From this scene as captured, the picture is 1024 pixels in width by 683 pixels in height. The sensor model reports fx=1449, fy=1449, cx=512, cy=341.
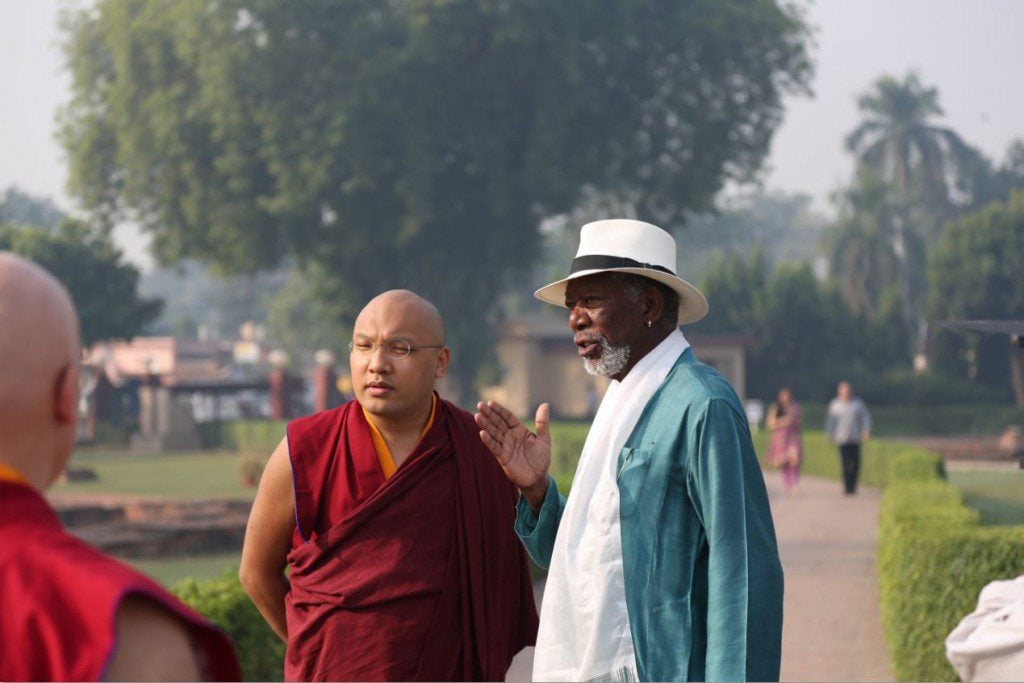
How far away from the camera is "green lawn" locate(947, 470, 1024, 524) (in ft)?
51.7

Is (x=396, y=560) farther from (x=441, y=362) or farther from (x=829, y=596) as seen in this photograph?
(x=829, y=596)

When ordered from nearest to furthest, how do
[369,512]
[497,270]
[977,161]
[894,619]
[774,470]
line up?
[369,512] → [894,619] → [774,470] → [497,270] → [977,161]

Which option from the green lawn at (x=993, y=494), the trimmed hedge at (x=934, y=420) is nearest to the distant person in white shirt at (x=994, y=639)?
the green lawn at (x=993, y=494)

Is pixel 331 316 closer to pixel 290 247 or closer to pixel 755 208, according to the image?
pixel 290 247

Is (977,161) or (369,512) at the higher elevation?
(977,161)

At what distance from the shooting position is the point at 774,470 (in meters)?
29.5

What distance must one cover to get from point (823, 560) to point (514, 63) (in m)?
27.9

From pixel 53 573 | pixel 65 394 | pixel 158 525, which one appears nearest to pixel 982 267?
pixel 158 525

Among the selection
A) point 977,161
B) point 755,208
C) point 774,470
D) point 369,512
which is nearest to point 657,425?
point 369,512

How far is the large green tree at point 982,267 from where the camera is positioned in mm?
50125

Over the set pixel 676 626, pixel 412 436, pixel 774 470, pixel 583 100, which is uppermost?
pixel 583 100

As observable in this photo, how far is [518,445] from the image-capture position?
396cm

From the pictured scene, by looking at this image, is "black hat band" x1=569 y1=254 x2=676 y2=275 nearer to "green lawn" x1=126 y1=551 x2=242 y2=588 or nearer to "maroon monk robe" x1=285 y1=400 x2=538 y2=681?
"maroon monk robe" x1=285 y1=400 x2=538 y2=681

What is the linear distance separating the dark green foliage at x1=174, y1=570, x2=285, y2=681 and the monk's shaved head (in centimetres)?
318
